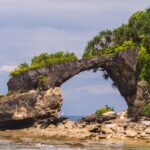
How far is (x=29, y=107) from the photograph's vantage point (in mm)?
64312

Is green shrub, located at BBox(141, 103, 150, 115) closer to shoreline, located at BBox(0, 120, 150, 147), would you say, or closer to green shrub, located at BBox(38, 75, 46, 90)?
shoreline, located at BBox(0, 120, 150, 147)

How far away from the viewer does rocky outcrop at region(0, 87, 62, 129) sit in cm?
6419

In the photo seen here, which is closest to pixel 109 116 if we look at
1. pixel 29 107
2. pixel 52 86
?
pixel 52 86

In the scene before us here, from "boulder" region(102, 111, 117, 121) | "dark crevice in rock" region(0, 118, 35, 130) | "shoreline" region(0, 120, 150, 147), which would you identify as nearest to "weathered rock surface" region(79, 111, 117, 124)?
"boulder" region(102, 111, 117, 121)

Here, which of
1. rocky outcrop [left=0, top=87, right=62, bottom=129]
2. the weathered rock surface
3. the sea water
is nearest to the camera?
the sea water

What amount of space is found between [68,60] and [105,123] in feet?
30.4

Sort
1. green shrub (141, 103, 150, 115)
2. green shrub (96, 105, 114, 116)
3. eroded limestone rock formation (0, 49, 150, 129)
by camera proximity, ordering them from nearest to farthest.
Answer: green shrub (141, 103, 150, 115), eroded limestone rock formation (0, 49, 150, 129), green shrub (96, 105, 114, 116)

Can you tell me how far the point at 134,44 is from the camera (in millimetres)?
67625

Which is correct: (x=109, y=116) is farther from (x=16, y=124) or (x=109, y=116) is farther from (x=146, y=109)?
(x=16, y=124)

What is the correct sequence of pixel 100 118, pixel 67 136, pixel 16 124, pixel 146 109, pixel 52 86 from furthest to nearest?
pixel 16 124
pixel 100 118
pixel 52 86
pixel 146 109
pixel 67 136

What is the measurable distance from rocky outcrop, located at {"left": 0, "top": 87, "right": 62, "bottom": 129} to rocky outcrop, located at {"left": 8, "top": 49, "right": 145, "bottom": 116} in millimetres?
1285

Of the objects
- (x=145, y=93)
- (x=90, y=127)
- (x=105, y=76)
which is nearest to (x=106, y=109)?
(x=105, y=76)

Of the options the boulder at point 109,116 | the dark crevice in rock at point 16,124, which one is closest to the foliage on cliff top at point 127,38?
the boulder at point 109,116

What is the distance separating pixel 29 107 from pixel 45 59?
7.13m
